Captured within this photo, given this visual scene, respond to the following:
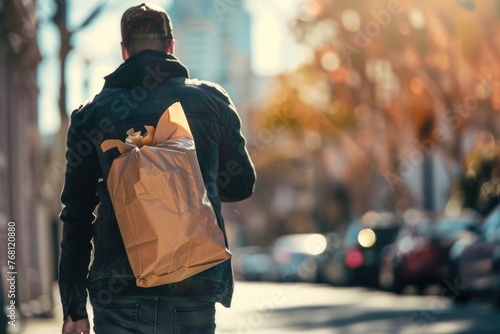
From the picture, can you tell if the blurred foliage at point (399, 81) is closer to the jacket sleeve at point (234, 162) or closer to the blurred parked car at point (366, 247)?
the blurred parked car at point (366, 247)

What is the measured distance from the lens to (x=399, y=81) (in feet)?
84.7

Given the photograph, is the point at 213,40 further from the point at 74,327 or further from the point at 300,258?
the point at 74,327

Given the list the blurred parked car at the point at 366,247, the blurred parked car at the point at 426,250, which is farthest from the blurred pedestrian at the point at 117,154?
the blurred parked car at the point at 366,247

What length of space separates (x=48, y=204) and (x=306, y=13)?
10611mm

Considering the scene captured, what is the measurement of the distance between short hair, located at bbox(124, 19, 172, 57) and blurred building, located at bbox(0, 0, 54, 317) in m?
11.6

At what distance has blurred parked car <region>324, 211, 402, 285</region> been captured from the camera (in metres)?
23.7

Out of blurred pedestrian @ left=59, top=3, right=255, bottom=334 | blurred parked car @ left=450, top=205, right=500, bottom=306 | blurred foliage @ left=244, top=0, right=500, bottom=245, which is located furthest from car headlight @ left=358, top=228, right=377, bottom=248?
blurred pedestrian @ left=59, top=3, right=255, bottom=334

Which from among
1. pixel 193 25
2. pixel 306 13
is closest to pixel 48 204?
pixel 306 13

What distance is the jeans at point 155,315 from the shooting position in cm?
318

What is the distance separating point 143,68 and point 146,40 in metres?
0.10

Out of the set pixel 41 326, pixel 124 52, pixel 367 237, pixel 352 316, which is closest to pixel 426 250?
pixel 352 316

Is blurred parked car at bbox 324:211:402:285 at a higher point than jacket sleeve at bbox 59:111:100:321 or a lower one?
lower

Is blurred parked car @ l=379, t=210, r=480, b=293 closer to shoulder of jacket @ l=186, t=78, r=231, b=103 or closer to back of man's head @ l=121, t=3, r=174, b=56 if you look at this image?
shoulder of jacket @ l=186, t=78, r=231, b=103

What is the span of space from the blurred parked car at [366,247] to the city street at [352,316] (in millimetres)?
4195
